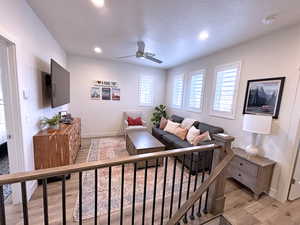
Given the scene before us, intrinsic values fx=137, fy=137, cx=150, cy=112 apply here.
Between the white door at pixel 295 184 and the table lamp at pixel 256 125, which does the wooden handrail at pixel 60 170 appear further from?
the white door at pixel 295 184

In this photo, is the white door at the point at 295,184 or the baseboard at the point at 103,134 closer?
the white door at the point at 295,184

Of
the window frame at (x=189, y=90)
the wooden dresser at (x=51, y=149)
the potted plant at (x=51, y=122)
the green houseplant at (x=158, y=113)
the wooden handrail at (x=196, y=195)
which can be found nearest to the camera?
the wooden handrail at (x=196, y=195)

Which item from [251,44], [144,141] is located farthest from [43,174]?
[251,44]

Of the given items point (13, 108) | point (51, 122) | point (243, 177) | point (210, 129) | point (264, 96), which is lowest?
point (243, 177)

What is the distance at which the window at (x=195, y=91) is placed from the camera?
3854mm

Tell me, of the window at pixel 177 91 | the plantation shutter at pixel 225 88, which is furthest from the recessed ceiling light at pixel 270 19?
the window at pixel 177 91

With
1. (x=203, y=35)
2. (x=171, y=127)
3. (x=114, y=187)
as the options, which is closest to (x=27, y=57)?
(x=114, y=187)

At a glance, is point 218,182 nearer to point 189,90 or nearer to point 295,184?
point 295,184

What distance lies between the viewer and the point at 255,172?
210 cm

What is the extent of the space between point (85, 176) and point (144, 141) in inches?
52.4

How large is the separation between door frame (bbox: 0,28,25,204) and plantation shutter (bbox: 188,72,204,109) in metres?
3.78

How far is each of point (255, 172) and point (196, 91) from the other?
8.16ft

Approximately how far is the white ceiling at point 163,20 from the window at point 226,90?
0.52m

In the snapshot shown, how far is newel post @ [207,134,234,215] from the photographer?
5.29 feet
